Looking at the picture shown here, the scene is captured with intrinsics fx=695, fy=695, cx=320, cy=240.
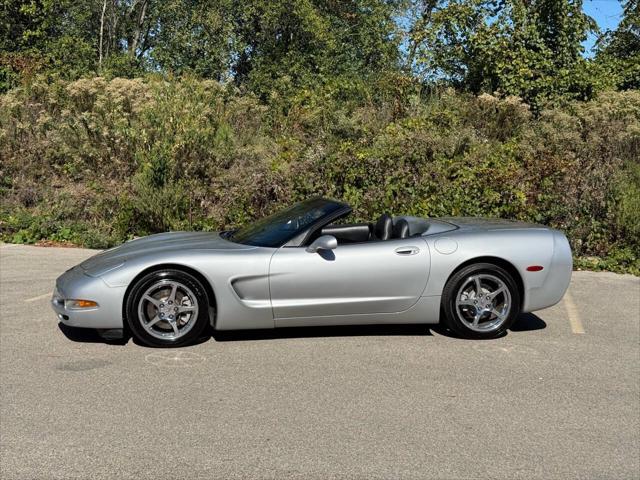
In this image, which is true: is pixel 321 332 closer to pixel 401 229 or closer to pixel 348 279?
pixel 348 279

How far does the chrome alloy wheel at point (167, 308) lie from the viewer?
550 cm

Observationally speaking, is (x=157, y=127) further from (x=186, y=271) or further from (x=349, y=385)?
(x=349, y=385)

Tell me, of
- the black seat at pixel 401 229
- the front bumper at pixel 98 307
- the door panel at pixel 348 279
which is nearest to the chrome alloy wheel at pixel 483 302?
the door panel at pixel 348 279

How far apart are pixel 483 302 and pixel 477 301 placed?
0.05 m

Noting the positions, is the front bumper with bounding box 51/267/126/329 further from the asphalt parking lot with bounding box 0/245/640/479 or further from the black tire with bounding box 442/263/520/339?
the black tire with bounding box 442/263/520/339

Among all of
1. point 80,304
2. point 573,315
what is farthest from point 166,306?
point 573,315

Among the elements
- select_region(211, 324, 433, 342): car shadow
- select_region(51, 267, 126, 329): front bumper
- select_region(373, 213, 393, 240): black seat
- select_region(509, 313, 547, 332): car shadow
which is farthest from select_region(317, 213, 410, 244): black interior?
select_region(51, 267, 126, 329): front bumper

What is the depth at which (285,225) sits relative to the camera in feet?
19.8

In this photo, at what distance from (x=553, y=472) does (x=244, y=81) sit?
19.2 m

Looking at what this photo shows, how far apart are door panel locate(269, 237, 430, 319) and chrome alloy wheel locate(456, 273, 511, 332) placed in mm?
A: 406

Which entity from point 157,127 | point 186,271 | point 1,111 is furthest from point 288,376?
point 1,111

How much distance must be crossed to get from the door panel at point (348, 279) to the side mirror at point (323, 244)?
0.24 feet

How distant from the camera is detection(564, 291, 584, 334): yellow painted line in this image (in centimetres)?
640

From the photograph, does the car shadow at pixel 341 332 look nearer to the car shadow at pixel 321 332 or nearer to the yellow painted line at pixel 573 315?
the car shadow at pixel 321 332
